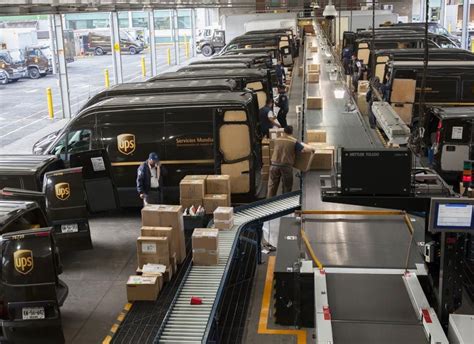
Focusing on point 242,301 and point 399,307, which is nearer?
point 399,307

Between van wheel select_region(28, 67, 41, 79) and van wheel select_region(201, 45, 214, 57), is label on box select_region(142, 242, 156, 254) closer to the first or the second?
van wheel select_region(28, 67, 41, 79)

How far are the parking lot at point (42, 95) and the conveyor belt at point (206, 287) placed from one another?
11025 millimetres

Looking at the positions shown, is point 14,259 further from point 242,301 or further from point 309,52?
point 309,52

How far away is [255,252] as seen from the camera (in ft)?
31.9

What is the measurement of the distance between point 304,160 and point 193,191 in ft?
6.47

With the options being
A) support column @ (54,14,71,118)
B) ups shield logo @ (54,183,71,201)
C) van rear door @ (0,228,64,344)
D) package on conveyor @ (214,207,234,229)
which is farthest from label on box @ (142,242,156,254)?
support column @ (54,14,71,118)

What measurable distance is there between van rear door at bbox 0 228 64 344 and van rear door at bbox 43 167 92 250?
2490 millimetres

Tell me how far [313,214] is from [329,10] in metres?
14.1

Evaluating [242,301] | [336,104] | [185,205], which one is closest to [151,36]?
[336,104]

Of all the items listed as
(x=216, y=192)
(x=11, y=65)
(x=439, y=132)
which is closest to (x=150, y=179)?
(x=216, y=192)

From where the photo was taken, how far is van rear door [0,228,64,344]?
6.77 meters

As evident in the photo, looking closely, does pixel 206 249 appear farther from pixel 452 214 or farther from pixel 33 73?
pixel 33 73

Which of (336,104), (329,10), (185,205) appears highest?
(329,10)

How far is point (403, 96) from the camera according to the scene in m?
15.8
